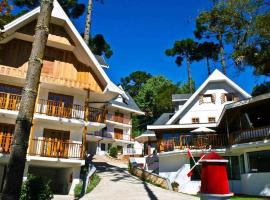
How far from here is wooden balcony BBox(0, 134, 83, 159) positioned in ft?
67.2

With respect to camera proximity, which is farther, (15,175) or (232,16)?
(232,16)

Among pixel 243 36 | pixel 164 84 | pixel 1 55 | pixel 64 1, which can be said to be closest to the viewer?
pixel 243 36

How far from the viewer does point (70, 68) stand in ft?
80.1

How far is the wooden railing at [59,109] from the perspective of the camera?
22766mm

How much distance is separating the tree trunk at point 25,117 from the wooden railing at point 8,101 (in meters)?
17.1

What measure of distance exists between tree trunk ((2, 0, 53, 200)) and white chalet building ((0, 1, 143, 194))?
1654 cm

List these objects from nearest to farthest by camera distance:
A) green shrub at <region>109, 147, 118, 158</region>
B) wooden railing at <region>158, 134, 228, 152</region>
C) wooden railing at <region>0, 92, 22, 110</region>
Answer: wooden railing at <region>0, 92, 22, 110</region>, wooden railing at <region>158, 134, 228, 152</region>, green shrub at <region>109, 147, 118, 158</region>

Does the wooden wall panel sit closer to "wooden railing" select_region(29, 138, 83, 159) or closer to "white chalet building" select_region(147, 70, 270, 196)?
"wooden railing" select_region(29, 138, 83, 159)

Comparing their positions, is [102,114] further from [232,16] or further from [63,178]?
[232,16]

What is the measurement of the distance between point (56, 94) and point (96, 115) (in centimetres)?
382

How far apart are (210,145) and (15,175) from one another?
78.0 feet

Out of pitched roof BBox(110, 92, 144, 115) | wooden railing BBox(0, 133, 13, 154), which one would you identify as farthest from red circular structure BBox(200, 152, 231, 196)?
pitched roof BBox(110, 92, 144, 115)

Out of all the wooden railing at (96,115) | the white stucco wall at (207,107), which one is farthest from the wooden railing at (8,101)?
the white stucco wall at (207,107)

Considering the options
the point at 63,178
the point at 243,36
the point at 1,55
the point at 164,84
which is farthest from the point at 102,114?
the point at 164,84
